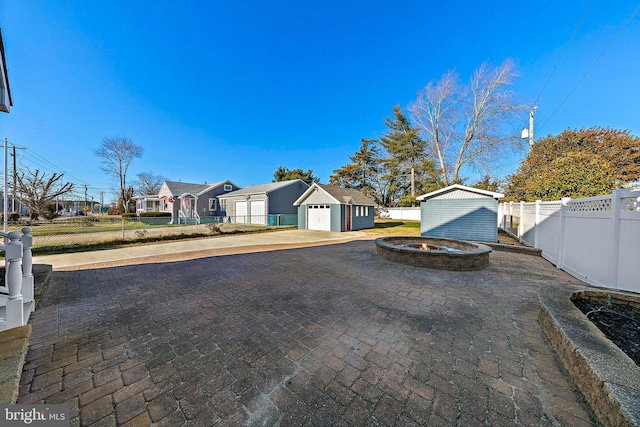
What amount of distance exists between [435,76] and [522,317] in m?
22.2

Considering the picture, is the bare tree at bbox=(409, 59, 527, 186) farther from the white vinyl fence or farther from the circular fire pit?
the circular fire pit

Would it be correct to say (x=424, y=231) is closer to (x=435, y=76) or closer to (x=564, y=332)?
(x=564, y=332)

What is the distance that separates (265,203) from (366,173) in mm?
19776

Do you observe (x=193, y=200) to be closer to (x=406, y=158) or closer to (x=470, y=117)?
(x=406, y=158)

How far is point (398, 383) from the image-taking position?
1966 mm

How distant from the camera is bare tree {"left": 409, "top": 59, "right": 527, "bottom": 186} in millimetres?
18000

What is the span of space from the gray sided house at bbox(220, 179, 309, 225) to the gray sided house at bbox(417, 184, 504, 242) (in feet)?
38.6

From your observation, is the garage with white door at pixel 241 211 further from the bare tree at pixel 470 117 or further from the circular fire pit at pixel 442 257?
the bare tree at pixel 470 117

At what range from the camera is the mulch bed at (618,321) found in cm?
218

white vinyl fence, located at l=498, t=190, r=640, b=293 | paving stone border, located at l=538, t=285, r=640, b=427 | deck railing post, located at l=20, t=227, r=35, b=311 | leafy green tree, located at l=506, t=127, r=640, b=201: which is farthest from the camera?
leafy green tree, located at l=506, t=127, r=640, b=201

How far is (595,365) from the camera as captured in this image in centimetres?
170

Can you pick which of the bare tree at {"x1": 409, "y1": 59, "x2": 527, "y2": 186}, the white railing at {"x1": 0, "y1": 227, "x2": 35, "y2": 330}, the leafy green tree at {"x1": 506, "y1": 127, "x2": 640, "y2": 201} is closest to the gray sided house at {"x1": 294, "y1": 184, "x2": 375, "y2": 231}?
the bare tree at {"x1": 409, "y1": 59, "x2": 527, "y2": 186}

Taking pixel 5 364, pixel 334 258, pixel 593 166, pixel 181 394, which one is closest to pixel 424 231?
pixel 334 258

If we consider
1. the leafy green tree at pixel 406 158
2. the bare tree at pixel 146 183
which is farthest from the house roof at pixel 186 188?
the bare tree at pixel 146 183
